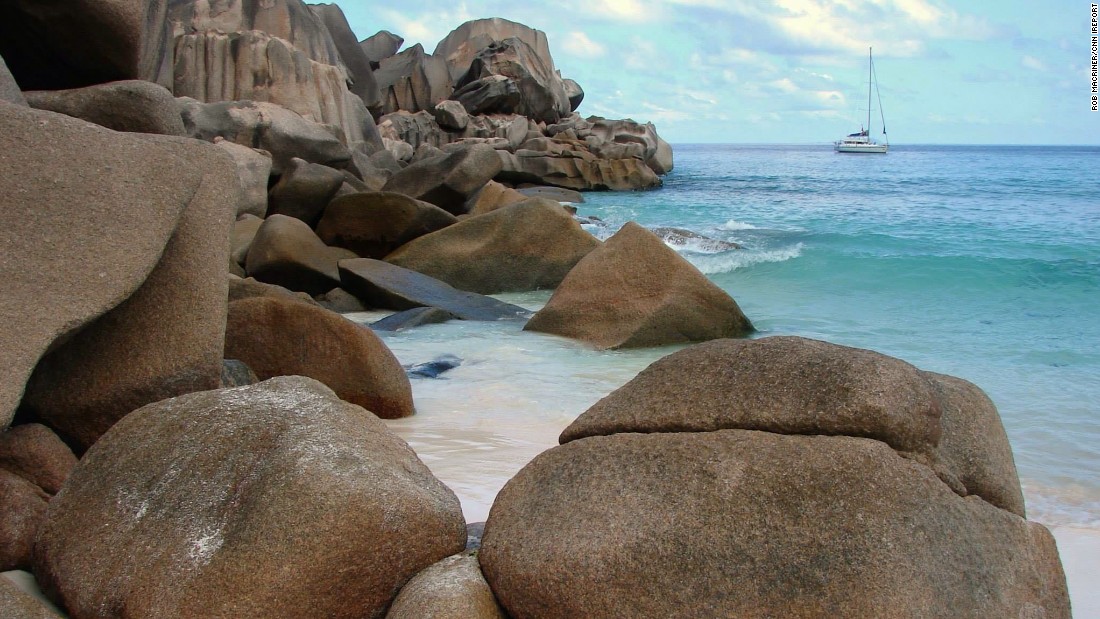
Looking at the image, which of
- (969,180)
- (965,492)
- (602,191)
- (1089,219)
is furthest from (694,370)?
(969,180)

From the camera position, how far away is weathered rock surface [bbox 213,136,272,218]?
425 inches

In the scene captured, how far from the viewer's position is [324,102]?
19312 millimetres

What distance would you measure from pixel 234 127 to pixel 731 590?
11.9m

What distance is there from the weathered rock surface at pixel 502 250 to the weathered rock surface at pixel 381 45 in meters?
36.5

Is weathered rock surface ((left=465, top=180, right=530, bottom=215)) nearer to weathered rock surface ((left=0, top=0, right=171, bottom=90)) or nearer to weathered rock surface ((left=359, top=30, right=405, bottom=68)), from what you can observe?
weathered rock surface ((left=0, top=0, right=171, bottom=90))

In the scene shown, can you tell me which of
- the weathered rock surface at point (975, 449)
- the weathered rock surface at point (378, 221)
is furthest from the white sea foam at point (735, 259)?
the weathered rock surface at point (975, 449)

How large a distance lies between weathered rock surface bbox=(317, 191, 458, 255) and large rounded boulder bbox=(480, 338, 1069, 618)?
288 inches

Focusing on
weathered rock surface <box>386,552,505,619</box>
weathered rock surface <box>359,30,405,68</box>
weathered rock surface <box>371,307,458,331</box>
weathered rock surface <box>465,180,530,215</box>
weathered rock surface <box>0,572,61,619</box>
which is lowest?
weathered rock surface <box>371,307,458,331</box>

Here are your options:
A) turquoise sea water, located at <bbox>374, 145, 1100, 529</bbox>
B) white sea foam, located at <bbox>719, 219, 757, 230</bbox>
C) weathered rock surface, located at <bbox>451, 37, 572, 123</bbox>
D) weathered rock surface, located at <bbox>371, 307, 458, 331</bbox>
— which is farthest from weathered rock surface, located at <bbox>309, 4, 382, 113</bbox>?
weathered rock surface, located at <bbox>371, 307, 458, 331</bbox>

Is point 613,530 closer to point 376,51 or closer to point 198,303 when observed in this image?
point 198,303

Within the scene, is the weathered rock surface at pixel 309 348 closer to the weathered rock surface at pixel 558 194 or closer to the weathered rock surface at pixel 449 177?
the weathered rock surface at pixel 449 177

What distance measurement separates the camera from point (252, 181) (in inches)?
430

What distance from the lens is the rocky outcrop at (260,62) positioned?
1825cm

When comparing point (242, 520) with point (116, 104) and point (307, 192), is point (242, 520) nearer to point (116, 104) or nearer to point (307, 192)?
point (116, 104)
